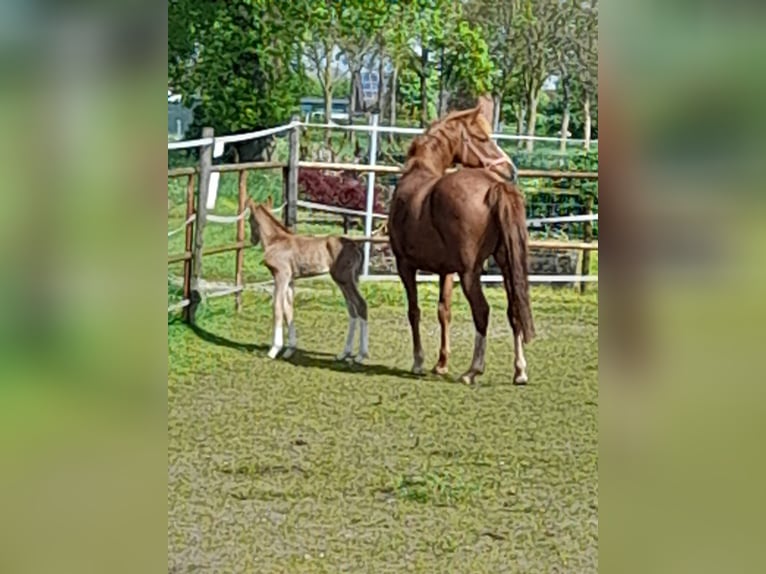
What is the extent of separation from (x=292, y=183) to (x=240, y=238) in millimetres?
232

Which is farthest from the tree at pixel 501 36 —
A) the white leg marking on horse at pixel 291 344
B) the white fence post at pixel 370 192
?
the white leg marking on horse at pixel 291 344

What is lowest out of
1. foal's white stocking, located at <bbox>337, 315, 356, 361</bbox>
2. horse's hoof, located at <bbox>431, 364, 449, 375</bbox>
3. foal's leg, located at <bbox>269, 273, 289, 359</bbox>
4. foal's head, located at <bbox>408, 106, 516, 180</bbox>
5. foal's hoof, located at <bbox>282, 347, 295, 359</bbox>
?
horse's hoof, located at <bbox>431, 364, 449, 375</bbox>

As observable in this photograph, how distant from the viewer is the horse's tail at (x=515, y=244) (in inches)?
119

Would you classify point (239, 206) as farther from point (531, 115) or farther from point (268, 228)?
point (531, 115)

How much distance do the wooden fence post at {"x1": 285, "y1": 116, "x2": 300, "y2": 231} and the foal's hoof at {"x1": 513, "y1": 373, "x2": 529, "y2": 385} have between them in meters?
0.82

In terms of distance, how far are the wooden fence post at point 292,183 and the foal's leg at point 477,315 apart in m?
0.55

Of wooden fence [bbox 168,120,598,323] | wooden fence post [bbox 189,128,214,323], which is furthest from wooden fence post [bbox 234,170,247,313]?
wooden fence post [bbox 189,128,214,323]

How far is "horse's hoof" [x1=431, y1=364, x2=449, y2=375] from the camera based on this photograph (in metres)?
3.11

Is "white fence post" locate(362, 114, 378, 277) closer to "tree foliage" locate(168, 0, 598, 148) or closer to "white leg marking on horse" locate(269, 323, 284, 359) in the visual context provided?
"tree foliage" locate(168, 0, 598, 148)

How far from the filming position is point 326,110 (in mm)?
3023

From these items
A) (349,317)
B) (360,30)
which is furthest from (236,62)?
(349,317)

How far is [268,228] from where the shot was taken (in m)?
3.10
